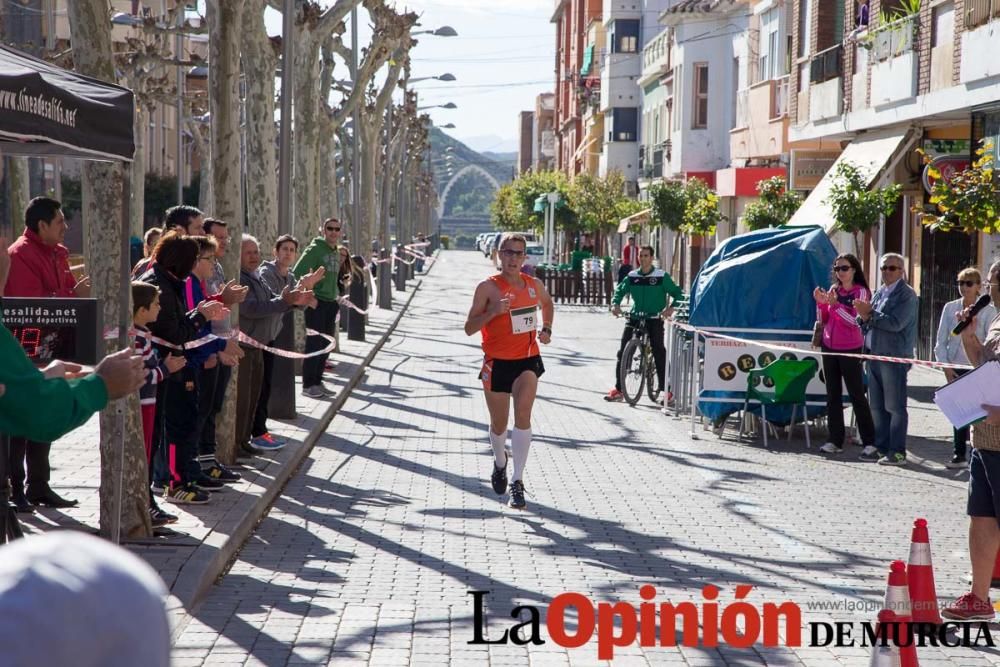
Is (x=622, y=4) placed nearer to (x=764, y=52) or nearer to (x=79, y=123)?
(x=764, y=52)

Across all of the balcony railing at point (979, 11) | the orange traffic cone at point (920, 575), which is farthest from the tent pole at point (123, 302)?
the balcony railing at point (979, 11)

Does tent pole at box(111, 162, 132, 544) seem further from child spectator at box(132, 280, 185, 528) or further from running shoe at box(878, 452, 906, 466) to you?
running shoe at box(878, 452, 906, 466)

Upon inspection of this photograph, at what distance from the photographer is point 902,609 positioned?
538cm

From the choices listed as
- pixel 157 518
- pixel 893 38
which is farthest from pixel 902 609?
pixel 893 38

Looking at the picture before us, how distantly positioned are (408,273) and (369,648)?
182ft

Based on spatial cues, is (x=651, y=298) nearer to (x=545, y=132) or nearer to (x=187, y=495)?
(x=187, y=495)

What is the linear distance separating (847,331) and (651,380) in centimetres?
466

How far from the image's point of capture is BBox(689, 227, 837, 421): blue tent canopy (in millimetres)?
15344

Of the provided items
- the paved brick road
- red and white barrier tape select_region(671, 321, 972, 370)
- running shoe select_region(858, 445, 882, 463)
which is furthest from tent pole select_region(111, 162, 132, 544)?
running shoe select_region(858, 445, 882, 463)

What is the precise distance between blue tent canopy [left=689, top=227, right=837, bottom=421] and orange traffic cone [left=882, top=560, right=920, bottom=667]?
964 centimetres

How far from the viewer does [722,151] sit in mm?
53031

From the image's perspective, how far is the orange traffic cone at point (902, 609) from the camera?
17.5 ft

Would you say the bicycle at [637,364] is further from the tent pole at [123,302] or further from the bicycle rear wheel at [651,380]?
the tent pole at [123,302]

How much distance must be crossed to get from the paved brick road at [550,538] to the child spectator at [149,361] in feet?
2.03
